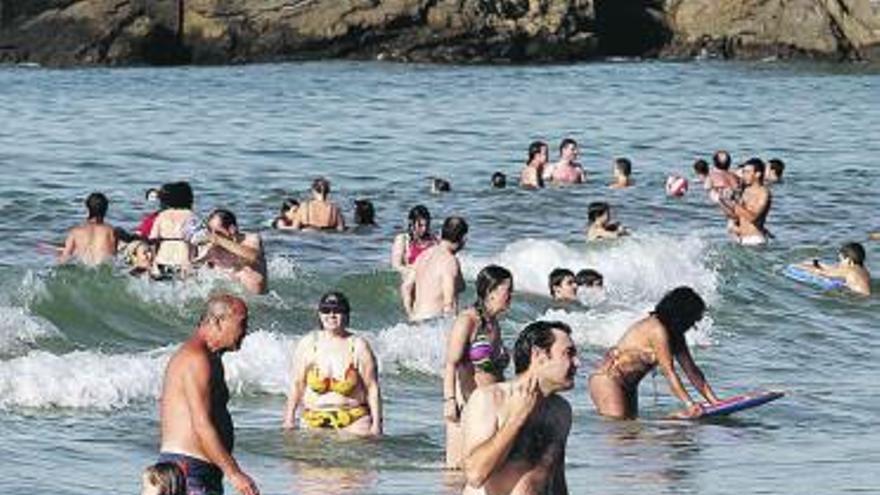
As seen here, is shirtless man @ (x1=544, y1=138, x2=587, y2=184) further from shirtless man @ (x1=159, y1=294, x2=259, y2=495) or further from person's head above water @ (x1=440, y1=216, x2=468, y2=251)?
shirtless man @ (x1=159, y1=294, x2=259, y2=495)

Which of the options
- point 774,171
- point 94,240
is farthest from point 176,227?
point 774,171

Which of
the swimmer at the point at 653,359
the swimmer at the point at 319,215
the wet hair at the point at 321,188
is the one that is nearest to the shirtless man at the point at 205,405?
the swimmer at the point at 653,359

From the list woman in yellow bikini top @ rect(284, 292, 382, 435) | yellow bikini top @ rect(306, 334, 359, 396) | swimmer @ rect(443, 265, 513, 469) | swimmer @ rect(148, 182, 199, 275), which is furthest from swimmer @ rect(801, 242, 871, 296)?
swimmer @ rect(443, 265, 513, 469)

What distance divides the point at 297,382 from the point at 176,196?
642 cm

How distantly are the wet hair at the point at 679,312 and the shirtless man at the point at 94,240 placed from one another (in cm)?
742

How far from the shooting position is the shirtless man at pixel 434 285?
16.3 meters

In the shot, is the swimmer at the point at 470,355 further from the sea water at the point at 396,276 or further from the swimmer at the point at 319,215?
the swimmer at the point at 319,215

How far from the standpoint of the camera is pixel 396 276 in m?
22.8

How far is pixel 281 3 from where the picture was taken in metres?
63.5

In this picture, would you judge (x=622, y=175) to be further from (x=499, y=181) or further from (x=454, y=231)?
(x=454, y=231)

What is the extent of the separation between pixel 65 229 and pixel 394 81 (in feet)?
92.5

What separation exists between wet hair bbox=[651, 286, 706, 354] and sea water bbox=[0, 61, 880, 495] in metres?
0.69

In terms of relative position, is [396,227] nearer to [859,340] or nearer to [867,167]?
[859,340]

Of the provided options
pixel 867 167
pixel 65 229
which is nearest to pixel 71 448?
pixel 65 229
